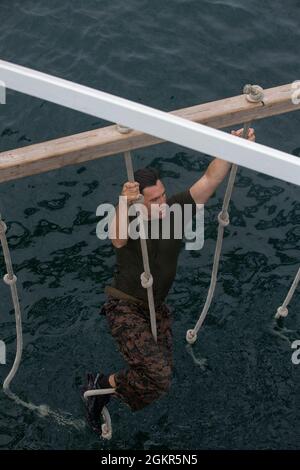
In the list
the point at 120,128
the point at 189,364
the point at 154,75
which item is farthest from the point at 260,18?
the point at 120,128

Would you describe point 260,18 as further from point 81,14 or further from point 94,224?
point 94,224

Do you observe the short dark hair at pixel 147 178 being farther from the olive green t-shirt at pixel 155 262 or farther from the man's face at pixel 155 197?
the olive green t-shirt at pixel 155 262

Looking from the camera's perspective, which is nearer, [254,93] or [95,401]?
[254,93]

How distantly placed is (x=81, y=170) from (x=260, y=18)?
4663 mm

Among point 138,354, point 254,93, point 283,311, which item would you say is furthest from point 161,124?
point 283,311

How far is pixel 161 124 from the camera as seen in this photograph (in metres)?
3.35

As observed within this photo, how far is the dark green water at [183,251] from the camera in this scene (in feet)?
23.4

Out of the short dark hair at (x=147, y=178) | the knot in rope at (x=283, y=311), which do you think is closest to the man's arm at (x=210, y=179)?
the short dark hair at (x=147, y=178)

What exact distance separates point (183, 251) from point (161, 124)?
17.6 ft

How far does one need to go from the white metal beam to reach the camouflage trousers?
2943 mm

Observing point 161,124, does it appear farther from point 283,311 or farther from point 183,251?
point 183,251

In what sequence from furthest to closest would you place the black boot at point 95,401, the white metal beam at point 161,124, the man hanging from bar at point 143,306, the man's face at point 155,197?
the black boot at point 95,401 → the man hanging from bar at point 143,306 → the man's face at point 155,197 → the white metal beam at point 161,124

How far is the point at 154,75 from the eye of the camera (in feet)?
34.8

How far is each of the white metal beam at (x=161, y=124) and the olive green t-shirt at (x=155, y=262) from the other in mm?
2502
